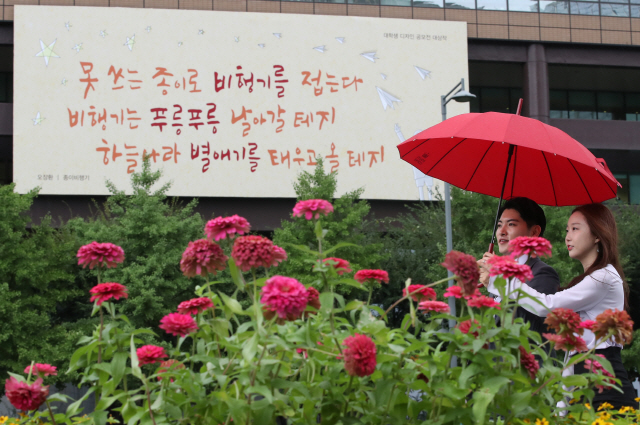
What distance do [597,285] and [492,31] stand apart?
22479 millimetres

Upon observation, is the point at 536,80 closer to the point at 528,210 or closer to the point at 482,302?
the point at 528,210

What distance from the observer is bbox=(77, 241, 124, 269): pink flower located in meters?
2.08

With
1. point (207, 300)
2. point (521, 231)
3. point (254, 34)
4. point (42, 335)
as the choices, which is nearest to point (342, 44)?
point (254, 34)

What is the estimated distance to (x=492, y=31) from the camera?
24.1 meters

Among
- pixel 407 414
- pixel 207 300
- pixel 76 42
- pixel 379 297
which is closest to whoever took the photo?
pixel 407 414

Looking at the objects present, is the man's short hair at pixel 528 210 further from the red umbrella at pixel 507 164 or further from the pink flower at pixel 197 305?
the pink flower at pixel 197 305

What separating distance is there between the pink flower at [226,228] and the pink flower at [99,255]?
0.36 metres

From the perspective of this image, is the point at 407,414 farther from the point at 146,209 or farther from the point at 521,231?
the point at 146,209

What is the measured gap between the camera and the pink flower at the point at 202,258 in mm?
1936

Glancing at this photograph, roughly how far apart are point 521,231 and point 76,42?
2189cm

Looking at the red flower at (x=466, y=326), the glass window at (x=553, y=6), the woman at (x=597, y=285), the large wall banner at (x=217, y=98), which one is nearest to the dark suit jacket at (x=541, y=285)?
the woman at (x=597, y=285)

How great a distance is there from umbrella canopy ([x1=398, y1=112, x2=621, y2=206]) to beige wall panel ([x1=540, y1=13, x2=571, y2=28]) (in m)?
21.7

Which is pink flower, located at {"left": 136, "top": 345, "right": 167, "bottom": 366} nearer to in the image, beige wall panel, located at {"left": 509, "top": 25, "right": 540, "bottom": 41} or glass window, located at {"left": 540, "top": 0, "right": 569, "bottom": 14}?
beige wall panel, located at {"left": 509, "top": 25, "right": 540, "bottom": 41}

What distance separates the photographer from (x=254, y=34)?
2320cm
